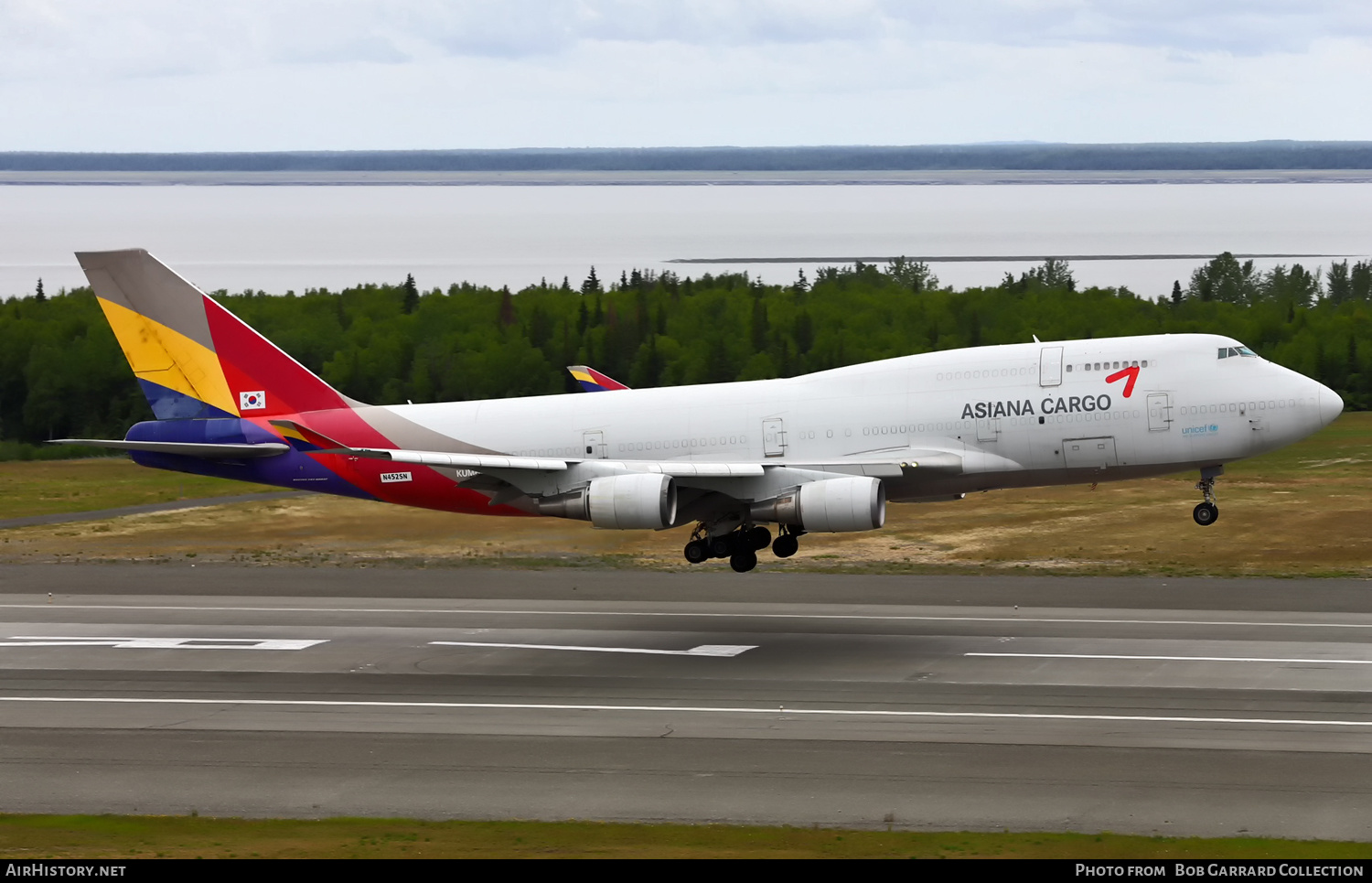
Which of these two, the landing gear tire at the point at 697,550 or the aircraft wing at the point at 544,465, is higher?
the aircraft wing at the point at 544,465

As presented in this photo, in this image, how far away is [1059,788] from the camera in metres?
27.5

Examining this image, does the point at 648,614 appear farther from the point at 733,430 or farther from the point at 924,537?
the point at 924,537

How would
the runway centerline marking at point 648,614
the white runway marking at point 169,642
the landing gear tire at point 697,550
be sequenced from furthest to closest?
the landing gear tire at point 697,550 → the runway centerline marking at point 648,614 → the white runway marking at point 169,642

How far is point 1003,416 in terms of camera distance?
40.6 metres

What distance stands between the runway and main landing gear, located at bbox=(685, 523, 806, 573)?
2005 mm

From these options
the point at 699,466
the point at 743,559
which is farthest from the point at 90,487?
the point at 699,466

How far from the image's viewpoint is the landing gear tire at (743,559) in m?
43.8

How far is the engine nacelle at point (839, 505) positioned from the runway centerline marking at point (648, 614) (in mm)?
5975

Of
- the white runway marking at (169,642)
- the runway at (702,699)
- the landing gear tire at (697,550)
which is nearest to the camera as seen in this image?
the runway at (702,699)

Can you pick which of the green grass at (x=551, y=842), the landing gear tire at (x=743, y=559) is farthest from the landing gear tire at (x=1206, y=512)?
the green grass at (x=551, y=842)

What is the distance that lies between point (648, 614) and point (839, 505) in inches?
373

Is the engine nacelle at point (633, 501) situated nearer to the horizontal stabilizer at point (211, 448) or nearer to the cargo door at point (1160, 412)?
the horizontal stabilizer at point (211, 448)

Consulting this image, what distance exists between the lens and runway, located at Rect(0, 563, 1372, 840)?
90.2ft

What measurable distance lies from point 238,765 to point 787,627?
17786 millimetres
